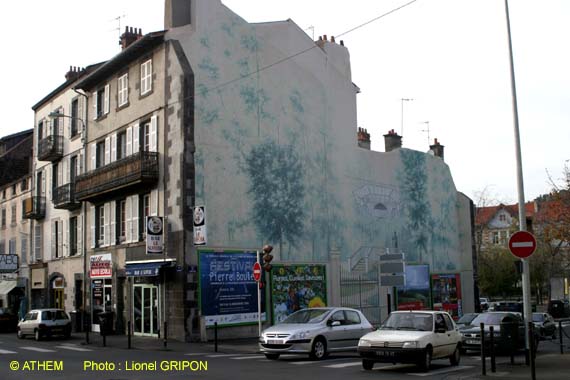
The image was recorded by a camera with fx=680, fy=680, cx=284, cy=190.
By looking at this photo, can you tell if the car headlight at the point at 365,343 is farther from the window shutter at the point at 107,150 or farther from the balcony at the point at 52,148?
the balcony at the point at 52,148

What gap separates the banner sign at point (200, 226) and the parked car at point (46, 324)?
843 centimetres

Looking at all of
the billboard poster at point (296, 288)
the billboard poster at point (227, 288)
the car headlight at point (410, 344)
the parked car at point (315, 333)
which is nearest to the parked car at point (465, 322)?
the parked car at point (315, 333)

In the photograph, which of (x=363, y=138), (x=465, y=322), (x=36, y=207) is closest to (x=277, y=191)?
(x=465, y=322)

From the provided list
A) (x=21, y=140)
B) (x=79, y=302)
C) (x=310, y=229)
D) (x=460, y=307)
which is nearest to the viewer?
(x=310, y=229)

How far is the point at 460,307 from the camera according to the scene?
139 ft

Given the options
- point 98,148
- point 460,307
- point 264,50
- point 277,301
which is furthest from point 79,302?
point 460,307

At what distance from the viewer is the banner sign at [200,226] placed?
2530 centimetres

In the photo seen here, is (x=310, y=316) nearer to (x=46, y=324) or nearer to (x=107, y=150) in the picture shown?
(x=46, y=324)

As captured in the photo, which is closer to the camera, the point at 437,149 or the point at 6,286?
the point at 6,286

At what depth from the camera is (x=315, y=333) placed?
18.2 m

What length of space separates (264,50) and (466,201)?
20.2 metres

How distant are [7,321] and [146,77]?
54.2 ft

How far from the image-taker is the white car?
Result: 15.3 metres

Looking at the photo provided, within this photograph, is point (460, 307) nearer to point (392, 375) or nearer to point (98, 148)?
point (98, 148)
